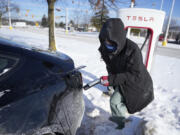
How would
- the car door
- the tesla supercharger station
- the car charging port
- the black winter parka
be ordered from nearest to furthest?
the car door → the car charging port → the black winter parka → the tesla supercharger station

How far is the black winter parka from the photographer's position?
1.75m

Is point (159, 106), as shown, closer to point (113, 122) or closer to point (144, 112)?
point (144, 112)

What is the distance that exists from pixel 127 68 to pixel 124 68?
3.3 inches

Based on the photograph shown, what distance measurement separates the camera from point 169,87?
382 centimetres

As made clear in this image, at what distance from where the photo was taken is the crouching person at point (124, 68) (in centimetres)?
176

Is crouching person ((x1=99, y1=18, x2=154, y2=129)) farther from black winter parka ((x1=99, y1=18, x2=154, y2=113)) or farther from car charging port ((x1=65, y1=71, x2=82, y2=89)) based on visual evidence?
car charging port ((x1=65, y1=71, x2=82, y2=89))

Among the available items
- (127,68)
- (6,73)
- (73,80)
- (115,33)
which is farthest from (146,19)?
(6,73)

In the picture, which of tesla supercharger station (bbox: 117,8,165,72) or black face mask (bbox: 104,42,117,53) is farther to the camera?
tesla supercharger station (bbox: 117,8,165,72)

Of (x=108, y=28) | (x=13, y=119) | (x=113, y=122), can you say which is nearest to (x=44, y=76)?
(x=13, y=119)

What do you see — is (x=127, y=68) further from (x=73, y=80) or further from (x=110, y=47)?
(x=73, y=80)

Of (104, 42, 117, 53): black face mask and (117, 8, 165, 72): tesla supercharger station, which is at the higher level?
(117, 8, 165, 72): tesla supercharger station

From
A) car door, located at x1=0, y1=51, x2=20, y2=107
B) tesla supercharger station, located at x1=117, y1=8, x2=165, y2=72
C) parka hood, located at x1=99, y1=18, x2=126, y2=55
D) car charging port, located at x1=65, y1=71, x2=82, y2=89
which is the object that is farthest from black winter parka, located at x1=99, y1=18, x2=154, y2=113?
tesla supercharger station, located at x1=117, y1=8, x2=165, y2=72

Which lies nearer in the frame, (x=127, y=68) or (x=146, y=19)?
(x=127, y=68)

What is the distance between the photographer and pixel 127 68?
179 centimetres
